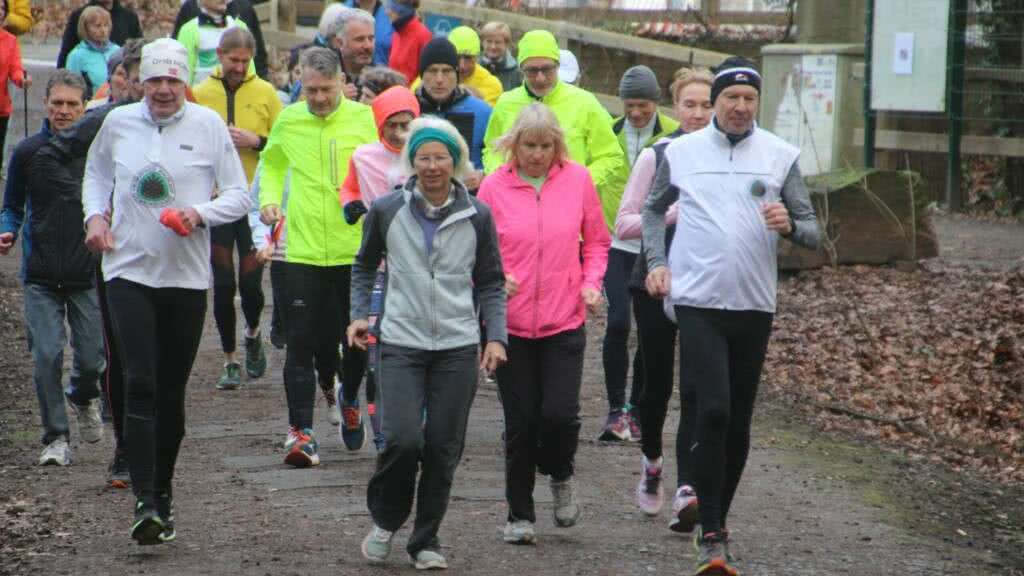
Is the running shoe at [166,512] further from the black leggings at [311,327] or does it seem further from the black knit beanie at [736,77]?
the black knit beanie at [736,77]

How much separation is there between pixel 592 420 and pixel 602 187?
1.58m

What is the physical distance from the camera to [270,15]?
83.4 feet

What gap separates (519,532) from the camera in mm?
7520

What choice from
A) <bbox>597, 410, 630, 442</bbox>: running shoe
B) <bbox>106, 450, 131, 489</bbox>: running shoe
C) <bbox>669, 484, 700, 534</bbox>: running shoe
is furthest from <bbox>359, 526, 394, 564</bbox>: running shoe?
<bbox>597, 410, 630, 442</bbox>: running shoe

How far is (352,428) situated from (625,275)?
1691 mm

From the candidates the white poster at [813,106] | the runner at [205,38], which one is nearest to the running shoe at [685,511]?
the runner at [205,38]

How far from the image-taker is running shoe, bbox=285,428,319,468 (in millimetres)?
9125

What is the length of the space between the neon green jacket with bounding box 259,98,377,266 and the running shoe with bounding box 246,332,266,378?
102 inches

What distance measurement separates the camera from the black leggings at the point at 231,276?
11.3m

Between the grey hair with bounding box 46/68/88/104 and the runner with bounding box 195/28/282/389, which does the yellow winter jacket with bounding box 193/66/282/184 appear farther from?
the grey hair with bounding box 46/68/88/104

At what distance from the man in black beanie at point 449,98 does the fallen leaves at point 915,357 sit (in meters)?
3.05

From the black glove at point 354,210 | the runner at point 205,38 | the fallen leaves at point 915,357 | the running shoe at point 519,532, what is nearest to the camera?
the running shoe at point 519,532

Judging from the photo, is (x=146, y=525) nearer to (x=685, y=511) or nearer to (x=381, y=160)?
(x=685, y=511)

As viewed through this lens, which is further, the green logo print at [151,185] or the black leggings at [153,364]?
the green logo print at [151,185]
